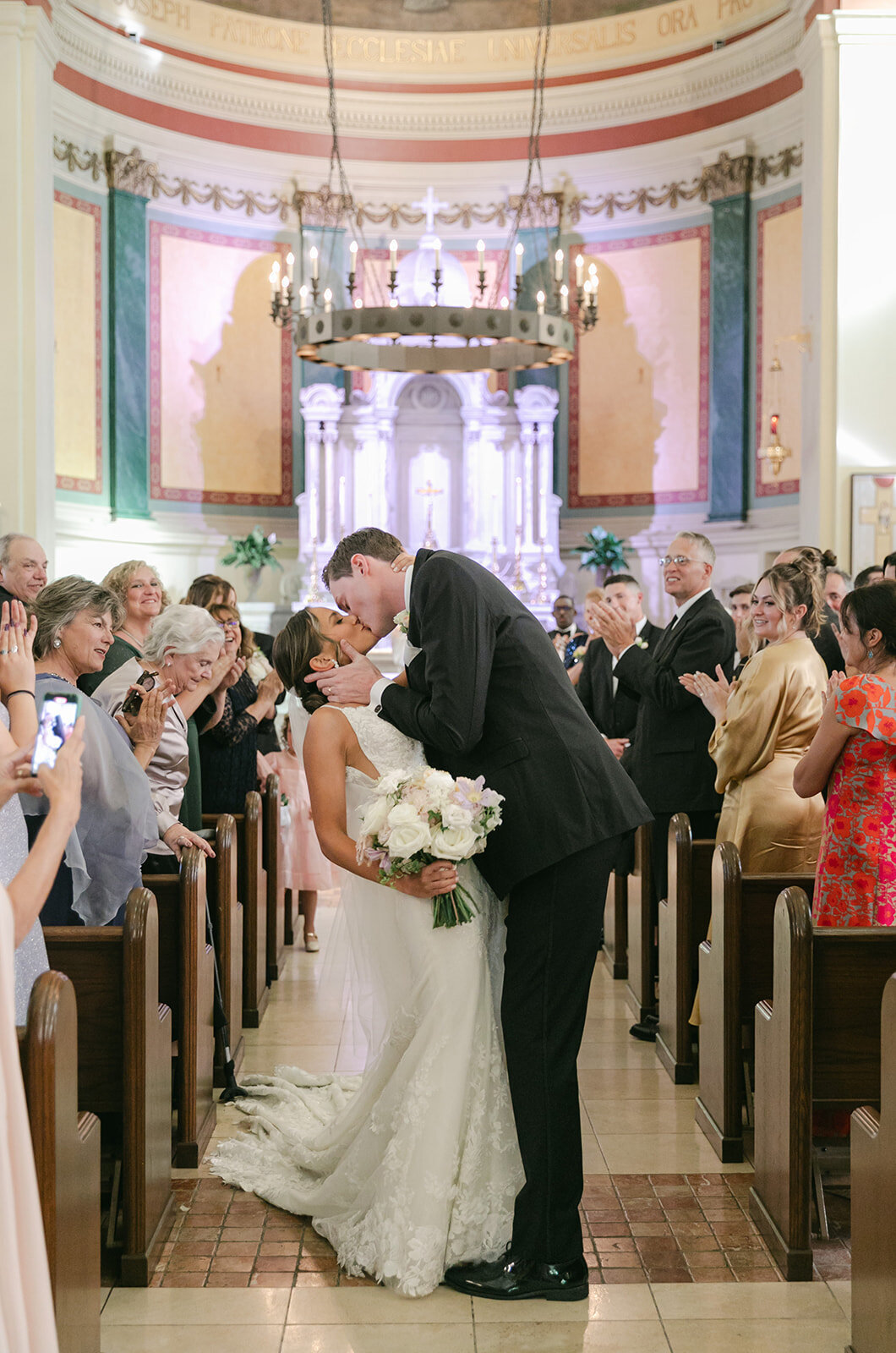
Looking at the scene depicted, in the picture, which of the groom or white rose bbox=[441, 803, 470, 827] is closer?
white rose bbox=[441, 803, 470, 827]

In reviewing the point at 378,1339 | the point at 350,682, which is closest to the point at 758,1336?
the point at 378,1339

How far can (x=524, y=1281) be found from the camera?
126 inches

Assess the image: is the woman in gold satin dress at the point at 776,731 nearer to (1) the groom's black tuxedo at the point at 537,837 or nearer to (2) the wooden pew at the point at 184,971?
(1) the groom's black tuxedo at the point at 537,837

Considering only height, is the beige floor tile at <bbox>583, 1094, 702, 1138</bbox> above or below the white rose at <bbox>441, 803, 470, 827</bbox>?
below

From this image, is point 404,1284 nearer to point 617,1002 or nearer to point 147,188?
point 617,1002

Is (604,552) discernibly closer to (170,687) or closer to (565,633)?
(565,633)

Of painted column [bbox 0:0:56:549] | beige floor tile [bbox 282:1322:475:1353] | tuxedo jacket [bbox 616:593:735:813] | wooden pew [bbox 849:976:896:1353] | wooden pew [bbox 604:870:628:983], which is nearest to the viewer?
wooden pew [bbox 849:976:896:1353]

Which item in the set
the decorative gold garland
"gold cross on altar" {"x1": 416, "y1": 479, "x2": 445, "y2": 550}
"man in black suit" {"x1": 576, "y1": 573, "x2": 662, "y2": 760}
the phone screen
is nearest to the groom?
the phone screen

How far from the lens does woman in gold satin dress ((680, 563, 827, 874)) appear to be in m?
4.36

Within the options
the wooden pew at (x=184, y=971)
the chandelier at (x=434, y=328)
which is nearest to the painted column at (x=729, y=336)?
the chandelier at (x=434, y=328)

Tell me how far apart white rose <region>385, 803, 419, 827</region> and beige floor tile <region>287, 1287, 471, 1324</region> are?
111 centimetres

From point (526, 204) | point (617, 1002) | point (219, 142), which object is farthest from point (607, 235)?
point (617, 1002)

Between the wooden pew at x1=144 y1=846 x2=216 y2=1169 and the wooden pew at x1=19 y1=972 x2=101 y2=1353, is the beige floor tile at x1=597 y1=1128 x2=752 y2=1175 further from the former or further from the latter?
the wooden pew at x1=19 y1=972 x2=101 y2=1353

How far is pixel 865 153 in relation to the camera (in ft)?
27.7
